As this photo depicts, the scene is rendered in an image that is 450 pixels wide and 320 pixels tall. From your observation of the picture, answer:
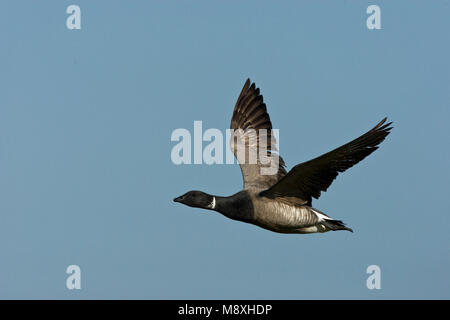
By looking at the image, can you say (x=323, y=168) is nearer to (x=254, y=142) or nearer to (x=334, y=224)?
(x=334, y=224)

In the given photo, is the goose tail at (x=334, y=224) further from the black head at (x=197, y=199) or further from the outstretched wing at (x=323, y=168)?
the black head at (x=197, y=199)

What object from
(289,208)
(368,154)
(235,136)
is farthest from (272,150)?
(368,154)

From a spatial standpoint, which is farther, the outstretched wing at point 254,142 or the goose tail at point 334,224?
the outstretched wing at point 254,142

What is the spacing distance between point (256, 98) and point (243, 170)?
1740 mm

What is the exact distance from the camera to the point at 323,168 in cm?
1059

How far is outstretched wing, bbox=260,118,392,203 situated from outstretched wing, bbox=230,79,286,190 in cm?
103

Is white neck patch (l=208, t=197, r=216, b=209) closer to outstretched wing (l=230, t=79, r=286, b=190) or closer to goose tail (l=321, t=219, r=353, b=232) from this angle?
outstretched wing (l=230, t=79, r=286, b=190)

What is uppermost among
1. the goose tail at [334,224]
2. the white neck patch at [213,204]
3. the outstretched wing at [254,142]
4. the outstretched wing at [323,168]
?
the outstretched wing at [254,142]

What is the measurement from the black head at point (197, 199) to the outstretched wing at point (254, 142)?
88 centimetres

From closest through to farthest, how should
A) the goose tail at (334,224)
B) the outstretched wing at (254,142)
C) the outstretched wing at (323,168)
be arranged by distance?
the outstretched wing at (323,168)
the goose tail at (334,224)
the outstretched wing at (254,142)

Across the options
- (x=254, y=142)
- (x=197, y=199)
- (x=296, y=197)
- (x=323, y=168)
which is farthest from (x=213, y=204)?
(x=254, y=142)

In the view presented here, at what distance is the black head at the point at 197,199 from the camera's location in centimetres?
1135

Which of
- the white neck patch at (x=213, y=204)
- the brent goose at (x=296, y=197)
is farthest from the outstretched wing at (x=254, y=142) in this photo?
the white neck patch at (x=213, y=204)

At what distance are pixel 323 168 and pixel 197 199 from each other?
2060 millimetres
